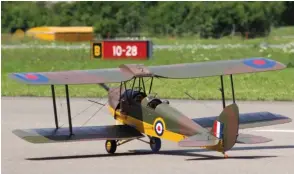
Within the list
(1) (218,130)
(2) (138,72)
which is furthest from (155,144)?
(1) (218,130)

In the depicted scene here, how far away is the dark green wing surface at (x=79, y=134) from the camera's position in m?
17.9

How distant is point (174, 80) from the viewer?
3559cm

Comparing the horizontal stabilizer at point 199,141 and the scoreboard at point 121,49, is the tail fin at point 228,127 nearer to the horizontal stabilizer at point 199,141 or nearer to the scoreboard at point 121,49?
the horizontal stabilizer at point 199,141

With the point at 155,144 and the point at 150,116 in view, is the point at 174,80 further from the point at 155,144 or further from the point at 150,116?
the point at 150,116

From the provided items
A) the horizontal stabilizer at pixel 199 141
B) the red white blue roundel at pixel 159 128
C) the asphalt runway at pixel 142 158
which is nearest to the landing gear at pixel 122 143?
the asphalt runway at pixel 142 158

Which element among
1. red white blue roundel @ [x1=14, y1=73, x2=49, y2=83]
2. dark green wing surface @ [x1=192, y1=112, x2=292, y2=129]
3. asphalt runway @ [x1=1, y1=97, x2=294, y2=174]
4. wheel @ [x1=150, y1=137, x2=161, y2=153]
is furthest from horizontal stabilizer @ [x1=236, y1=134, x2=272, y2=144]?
red white blue roundel @ [x1=14, y1=73, x2=49, y2=83]

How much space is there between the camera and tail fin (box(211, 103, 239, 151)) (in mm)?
16156

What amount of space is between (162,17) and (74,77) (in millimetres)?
58306

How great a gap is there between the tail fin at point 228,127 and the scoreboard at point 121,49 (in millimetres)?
→ 25578

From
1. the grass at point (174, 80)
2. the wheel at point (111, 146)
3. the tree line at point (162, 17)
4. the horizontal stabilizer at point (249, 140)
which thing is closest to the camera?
the horizontal stabilizer at point (249, 140)

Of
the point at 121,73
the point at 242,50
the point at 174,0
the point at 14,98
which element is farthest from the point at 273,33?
the point at 121,73

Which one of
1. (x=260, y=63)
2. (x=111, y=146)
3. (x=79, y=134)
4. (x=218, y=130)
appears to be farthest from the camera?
(x=260, y=63)

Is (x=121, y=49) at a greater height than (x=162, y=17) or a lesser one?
greater

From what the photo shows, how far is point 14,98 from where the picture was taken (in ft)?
100.0
